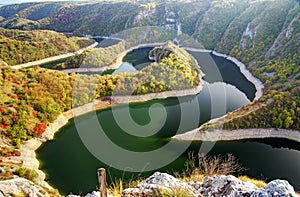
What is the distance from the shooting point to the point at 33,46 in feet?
256

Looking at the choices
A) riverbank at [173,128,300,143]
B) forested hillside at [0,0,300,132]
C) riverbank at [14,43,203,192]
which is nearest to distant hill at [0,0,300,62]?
forested hillside at [0,0,300,132]

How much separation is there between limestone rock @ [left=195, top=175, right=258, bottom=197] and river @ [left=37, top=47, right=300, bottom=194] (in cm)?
1696

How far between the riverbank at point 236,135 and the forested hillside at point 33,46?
55266mm

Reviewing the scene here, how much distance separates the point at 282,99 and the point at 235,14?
220 ft

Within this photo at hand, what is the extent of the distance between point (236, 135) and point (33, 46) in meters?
64.2

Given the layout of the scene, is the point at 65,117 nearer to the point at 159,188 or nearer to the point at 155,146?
the point at 155,146

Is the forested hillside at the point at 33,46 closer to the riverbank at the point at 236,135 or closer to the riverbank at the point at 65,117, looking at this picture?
the riverbank at the point at 65,117

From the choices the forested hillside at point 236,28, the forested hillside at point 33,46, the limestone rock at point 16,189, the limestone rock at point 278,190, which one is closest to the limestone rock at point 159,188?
the limestone rock at point 278,190

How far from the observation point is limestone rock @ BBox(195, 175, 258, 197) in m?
6.16

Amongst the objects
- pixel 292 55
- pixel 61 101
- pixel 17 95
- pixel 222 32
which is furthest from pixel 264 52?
pixel 17 95

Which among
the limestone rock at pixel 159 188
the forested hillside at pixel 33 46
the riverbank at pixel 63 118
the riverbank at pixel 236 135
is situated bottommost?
the riverbank at pixel 236 135

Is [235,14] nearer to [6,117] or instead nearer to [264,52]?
[264,52]

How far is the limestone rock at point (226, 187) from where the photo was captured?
6.16m

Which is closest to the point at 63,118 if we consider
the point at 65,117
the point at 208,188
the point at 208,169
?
the point at 65,117
